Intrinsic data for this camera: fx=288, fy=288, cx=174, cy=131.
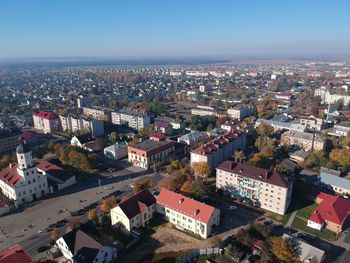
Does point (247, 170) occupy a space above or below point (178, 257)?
above

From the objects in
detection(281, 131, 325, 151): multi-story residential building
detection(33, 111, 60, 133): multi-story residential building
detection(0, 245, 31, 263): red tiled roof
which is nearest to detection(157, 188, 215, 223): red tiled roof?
detection(0, 245, 31, 263): red tiled roof

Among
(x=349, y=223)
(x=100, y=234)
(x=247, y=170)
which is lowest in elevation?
(x=349, y=223)

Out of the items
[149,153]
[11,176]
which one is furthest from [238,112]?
[11,176]

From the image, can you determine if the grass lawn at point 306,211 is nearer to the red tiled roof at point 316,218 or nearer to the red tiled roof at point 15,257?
the red tiled roof at point 316,218

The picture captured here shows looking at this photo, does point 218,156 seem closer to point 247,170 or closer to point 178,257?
point 247,170

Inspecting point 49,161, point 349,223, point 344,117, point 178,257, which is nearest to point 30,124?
point 49,161

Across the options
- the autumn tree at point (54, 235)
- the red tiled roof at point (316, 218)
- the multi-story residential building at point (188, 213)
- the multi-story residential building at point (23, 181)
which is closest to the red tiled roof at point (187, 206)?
the multi-story residential building at point (188, 213)

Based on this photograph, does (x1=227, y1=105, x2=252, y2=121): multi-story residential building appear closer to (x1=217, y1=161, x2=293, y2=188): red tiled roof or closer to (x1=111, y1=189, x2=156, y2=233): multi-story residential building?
(x1=217, y1=161, x2=293, y2=188): red tiled roof
